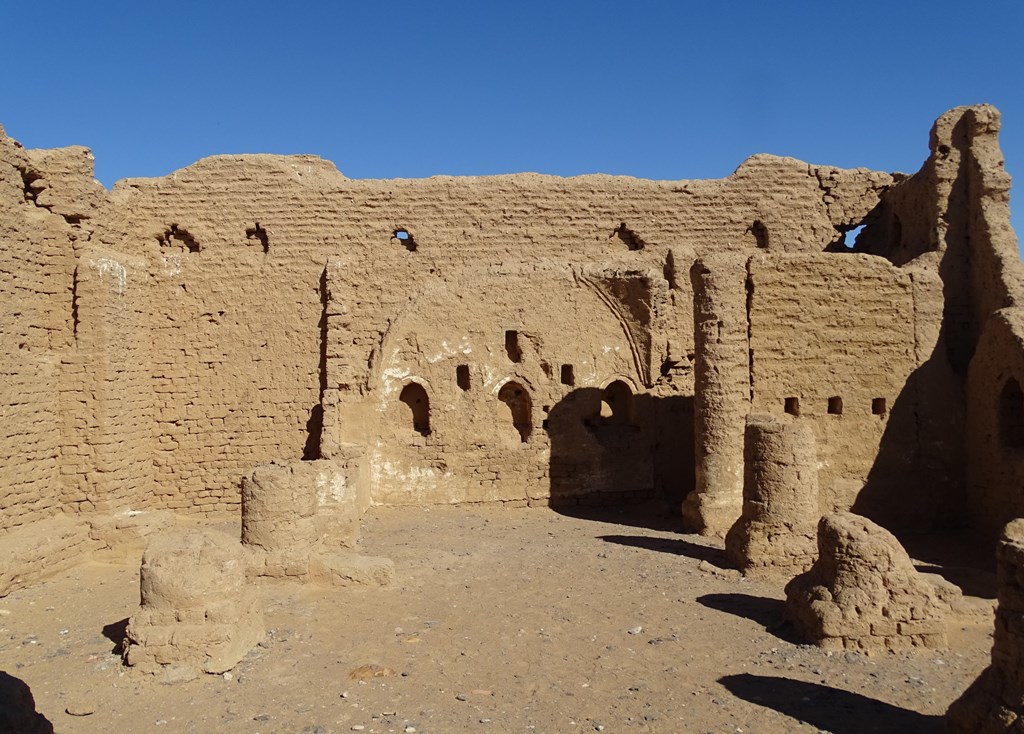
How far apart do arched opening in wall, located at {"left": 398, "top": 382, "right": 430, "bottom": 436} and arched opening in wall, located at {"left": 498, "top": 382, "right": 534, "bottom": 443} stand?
4.38 feet

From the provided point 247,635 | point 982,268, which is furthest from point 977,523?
point 247,635

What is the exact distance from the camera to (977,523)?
36.2ft

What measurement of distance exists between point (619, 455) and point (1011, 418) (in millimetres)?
5717

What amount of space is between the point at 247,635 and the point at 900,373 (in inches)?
389

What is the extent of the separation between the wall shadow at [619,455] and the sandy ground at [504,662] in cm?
369

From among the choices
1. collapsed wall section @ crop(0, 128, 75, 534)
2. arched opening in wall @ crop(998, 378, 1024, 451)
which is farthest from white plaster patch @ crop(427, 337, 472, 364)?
arched opening in wall @ crop(998, 378, 1024, 451)

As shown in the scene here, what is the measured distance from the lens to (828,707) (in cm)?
555

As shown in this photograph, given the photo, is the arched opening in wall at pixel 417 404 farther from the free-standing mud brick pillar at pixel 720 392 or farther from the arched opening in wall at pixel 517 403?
the free-standing mud brick pillar at pixel 720 392

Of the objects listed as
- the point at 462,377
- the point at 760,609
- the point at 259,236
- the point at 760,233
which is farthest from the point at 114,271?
the point at 760,233

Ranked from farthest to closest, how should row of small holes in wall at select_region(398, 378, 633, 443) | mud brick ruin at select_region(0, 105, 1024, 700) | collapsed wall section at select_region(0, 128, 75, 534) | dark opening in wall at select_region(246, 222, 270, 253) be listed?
row of small holes in wall at select_region(398, 378, 633, 443) < dark opening in wall at select_region(246, 222, 270, 253) < mud brick ruin at select_region(0, 105, 1024, 700) < collapsed wall section at select_region(0, 128, 75, 534)

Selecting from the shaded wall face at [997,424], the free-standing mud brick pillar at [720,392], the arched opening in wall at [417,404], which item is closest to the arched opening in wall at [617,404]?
the free-standing mud brick pillar at [720,392]

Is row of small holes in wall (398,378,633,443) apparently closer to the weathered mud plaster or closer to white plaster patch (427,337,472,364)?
white plaster patch (427,337,472,364)

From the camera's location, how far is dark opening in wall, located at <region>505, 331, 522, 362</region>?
43.0 feet

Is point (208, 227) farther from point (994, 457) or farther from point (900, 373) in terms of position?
point (994, 457)
